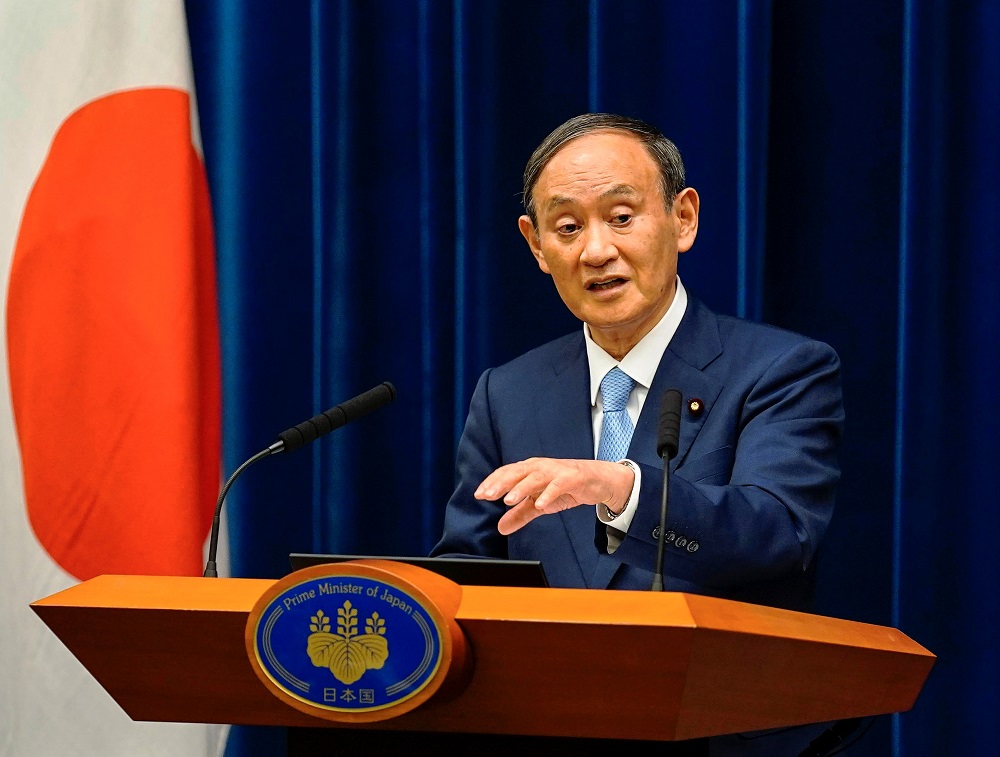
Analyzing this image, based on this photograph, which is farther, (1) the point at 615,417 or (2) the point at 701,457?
(1) the point at 615,417

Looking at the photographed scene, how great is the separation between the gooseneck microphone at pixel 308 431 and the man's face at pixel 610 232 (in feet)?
1.79

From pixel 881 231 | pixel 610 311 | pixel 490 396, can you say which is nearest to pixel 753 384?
pixel 610 311

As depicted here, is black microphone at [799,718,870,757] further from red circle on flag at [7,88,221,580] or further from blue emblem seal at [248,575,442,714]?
red circle on flag at [7,88,221,580]

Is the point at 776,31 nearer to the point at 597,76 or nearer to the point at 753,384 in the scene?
the point at 597,76

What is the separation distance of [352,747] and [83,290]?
1541mm

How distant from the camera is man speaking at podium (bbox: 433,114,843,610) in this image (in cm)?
178

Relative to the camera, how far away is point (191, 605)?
3.79 feet

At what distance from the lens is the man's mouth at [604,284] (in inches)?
81.4

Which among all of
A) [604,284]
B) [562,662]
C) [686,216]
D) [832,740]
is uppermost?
[686,216]

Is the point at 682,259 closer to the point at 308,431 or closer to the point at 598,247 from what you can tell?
the point at 598,247

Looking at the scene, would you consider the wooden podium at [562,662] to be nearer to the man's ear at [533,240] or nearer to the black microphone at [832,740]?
the black microphone at [832,740]

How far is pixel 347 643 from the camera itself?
1.08m

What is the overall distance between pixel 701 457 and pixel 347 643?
0.93 m

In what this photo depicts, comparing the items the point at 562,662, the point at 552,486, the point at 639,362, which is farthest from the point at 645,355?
the point at 562,662
